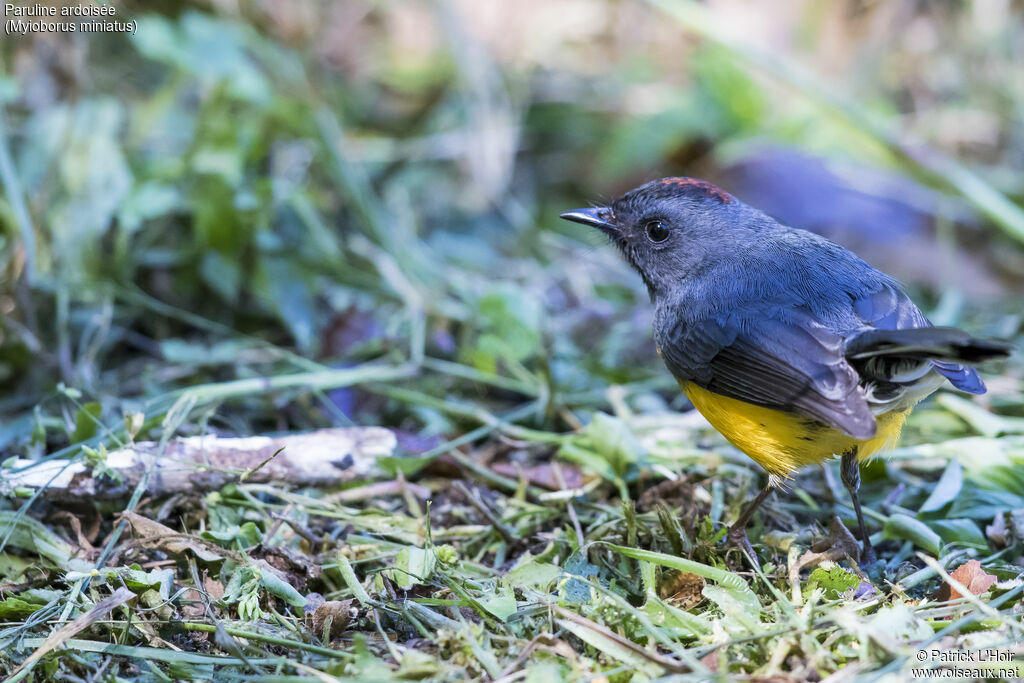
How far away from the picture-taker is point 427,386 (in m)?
4.23

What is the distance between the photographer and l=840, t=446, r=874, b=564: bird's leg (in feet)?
10.1

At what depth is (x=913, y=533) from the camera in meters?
3.06

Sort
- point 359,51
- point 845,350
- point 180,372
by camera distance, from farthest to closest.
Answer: point 359,51
point 180,372
point 845,350

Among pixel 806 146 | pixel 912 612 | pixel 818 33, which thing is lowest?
pixel 912 612

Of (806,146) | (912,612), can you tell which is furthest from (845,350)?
(806,146)

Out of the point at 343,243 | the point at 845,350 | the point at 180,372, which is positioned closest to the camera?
the point at 845,350

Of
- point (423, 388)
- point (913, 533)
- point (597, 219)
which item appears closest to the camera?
point (913, 533)

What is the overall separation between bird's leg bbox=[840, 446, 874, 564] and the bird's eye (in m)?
1.11

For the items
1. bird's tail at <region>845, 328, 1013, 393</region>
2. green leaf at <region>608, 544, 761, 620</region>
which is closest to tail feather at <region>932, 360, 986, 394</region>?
bird's tail at <region>845, 328, 1013, 393</region>

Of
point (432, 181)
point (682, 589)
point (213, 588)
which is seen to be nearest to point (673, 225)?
point (682, 589)

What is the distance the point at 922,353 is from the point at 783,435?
0.55 m

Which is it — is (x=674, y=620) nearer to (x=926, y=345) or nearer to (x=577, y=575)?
(x=577, y=575)

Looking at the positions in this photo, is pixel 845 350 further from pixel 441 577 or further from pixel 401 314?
pixel 401 314

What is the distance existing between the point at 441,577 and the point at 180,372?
6.38 ft
